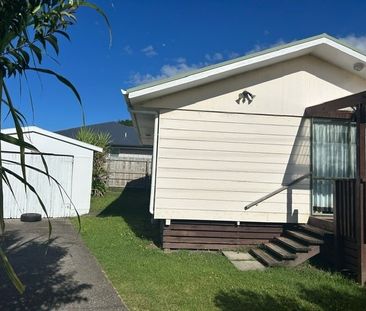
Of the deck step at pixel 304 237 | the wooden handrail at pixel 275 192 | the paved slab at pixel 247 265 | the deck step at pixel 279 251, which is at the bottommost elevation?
the paved slab at pixel 247 265

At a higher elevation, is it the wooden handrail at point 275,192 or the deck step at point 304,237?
the wooden handrail at point 275,192

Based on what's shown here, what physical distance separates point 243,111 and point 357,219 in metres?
3.16

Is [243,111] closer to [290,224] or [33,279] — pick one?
[290,224]

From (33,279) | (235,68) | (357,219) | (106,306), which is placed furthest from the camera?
(235,68)

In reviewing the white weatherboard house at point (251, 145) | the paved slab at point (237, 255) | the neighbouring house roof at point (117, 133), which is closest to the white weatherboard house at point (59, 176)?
the white weatherboard house at point (251, 145)

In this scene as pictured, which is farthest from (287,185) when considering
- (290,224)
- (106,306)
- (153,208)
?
(106,306)

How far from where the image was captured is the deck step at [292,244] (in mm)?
6602

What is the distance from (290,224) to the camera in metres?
8.12

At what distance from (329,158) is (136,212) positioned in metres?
7.24

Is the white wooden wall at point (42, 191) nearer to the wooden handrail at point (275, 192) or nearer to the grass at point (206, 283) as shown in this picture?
the grass at point (206, 283)

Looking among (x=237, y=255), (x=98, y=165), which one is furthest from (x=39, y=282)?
(x=98, y=165)

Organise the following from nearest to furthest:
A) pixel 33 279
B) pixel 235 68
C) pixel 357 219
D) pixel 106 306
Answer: pixel 106 306, pixel 33 279, pixel 357 219, pixel 235 68

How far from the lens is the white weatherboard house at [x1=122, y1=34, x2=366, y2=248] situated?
7.91 meters

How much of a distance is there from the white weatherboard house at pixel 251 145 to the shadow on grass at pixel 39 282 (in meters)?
2.29
